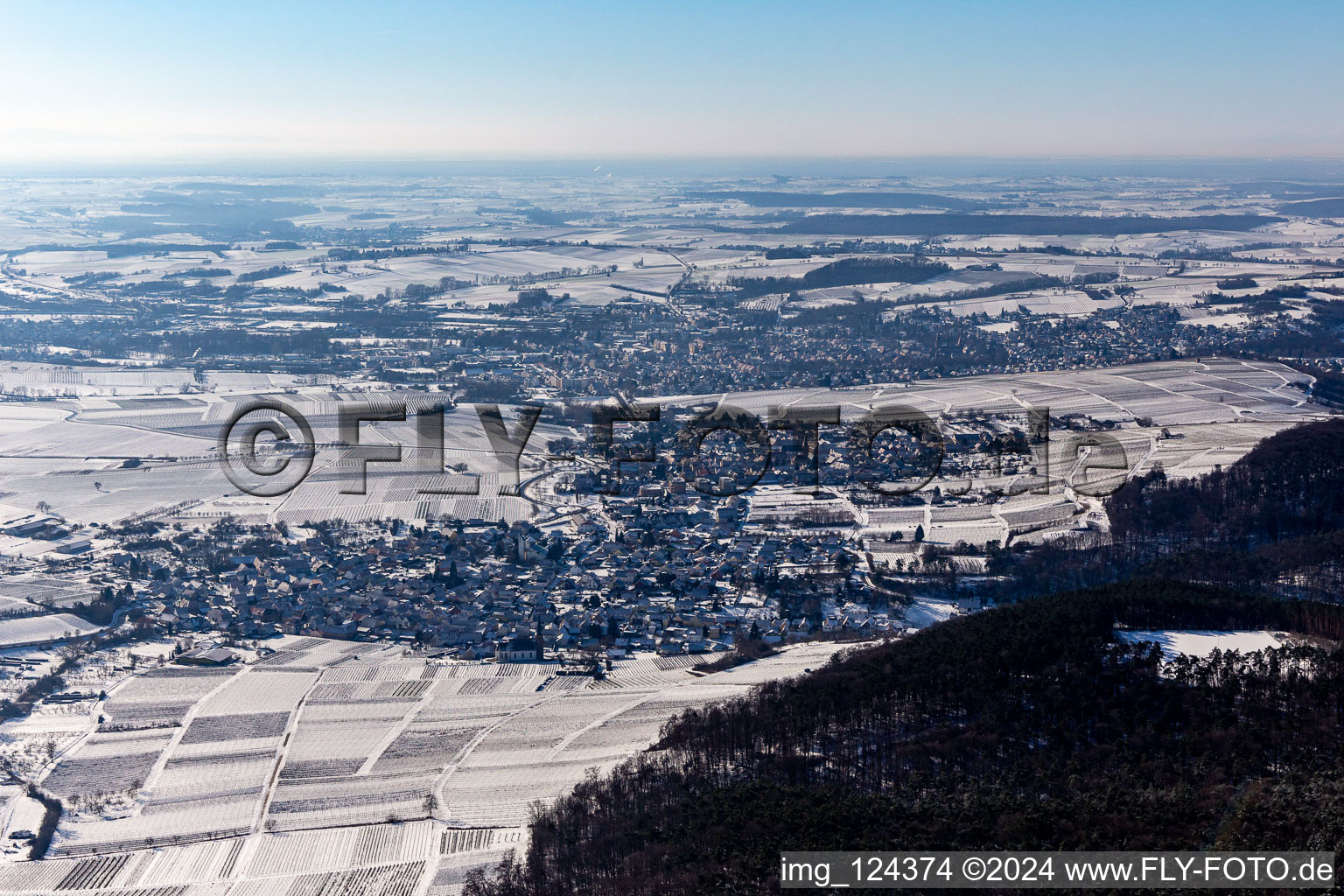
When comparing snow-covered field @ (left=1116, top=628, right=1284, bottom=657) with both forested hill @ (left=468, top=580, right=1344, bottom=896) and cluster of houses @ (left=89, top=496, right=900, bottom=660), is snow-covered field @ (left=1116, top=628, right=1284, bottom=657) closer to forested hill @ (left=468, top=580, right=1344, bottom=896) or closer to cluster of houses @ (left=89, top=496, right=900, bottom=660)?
forested hill @ (left=468, top=580, right=1344, bottom=896)

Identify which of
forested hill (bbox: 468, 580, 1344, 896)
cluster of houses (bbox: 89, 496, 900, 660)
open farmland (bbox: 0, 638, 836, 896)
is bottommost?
open farmland (bbox: 0, 638, 836, 896)

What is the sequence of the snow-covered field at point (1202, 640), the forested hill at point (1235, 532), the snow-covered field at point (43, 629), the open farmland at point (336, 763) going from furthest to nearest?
the snow-covered field at point (43, 629) < the forested hill at point (1235, 532) < the snow-covered field at point (1202, 640) < the open farmland at point (336, 763)

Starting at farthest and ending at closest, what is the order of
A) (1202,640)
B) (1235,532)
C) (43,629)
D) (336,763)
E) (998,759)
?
(1235,532)
(43,629)
(336,763)
(1202,640)
(998,759)

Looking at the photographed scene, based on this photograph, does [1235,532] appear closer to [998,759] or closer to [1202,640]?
[1202,640]

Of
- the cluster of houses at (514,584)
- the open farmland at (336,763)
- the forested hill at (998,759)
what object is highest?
the forested hill at (998,759)

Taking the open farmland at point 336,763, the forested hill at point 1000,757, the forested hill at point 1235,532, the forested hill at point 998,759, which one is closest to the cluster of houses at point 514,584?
the open farmland at point 336,763

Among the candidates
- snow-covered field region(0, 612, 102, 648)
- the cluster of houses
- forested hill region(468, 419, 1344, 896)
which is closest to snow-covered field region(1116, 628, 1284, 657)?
forested hill region(468, 419, 1344, 896)

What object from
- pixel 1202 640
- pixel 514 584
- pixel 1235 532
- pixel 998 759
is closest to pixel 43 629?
pixel 514 584

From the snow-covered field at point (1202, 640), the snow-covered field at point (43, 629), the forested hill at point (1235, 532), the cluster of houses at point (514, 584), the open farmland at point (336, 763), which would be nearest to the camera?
the open farmland at point (336, 763)

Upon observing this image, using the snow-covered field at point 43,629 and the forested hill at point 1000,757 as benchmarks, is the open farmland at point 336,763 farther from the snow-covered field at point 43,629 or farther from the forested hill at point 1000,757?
the snow-covered field at point 43,629
